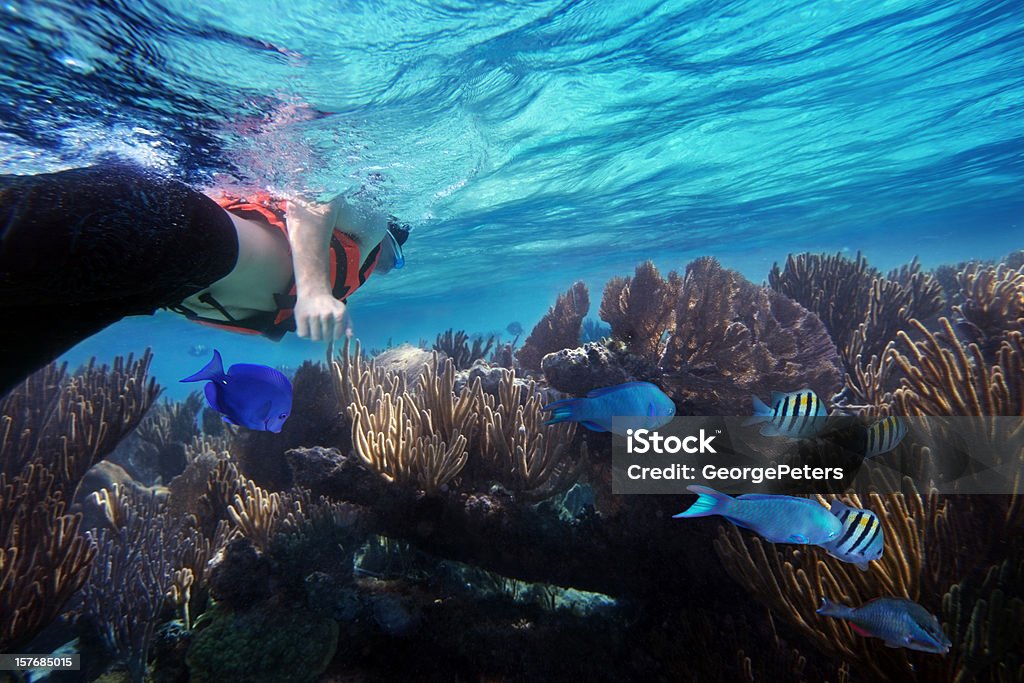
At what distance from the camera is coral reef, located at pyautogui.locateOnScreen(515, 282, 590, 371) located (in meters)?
8.09

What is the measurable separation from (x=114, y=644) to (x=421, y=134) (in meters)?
8.34

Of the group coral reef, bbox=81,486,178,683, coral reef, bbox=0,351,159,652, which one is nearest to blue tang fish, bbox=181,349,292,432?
coral reef, bbox=0,351,159,652

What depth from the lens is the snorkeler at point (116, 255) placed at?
65.9 inches

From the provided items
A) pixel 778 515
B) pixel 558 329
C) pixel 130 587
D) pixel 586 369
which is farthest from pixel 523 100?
pixel 130 587

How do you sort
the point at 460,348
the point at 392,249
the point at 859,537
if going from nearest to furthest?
1. the point at 859,537
2. the point at 392,249
3. the point at 460,348

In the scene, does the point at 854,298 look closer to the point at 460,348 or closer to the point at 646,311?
the point at 646,311

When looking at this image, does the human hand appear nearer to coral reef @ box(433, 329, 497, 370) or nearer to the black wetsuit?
the black wetsuit

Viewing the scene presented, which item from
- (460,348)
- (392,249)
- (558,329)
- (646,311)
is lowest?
(392,249)

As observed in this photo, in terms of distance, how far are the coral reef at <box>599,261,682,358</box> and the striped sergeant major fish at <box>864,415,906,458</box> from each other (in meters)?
2.58

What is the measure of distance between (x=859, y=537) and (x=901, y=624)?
0.42 m

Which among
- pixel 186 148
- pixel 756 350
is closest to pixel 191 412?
pixel 186 148

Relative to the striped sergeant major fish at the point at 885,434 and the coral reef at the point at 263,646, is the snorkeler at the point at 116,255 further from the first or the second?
the striped sergeant major fish at the point at 885,434

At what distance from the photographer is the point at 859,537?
95.7 inches

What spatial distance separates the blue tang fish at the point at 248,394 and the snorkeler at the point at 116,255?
578 mm
